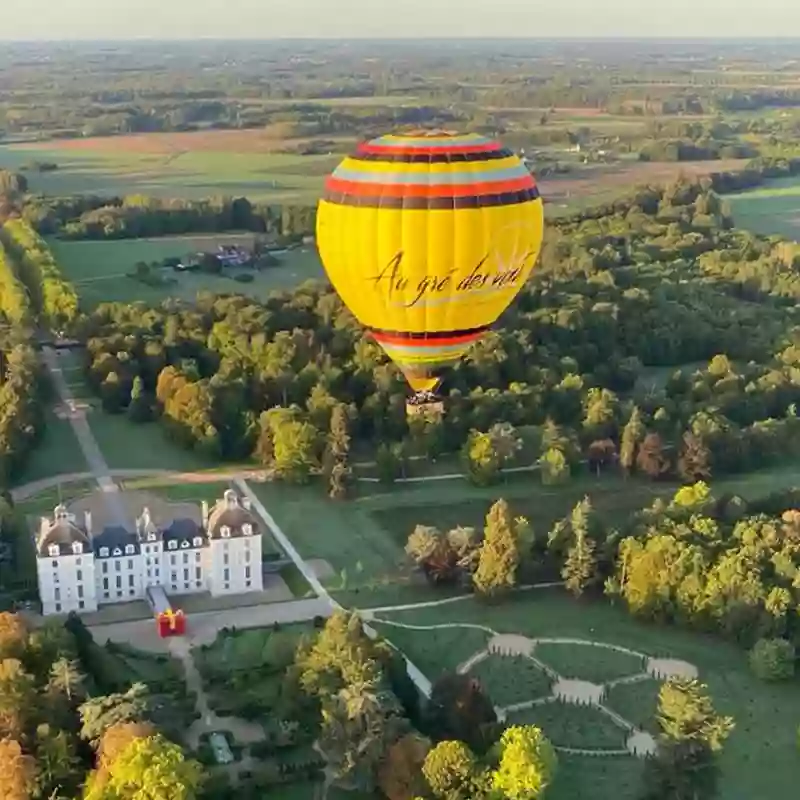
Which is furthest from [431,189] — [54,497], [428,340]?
[54,497]

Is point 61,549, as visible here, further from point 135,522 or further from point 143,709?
point 143,709

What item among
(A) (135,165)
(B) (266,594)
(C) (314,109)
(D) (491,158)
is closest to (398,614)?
(B) (266,594)

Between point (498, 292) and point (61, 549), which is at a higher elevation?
point (498, 292)

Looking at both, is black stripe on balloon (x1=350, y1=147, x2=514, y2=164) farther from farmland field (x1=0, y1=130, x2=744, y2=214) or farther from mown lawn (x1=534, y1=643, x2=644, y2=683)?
farmland field (x1=0, y1=130, x2=744, y2=214)

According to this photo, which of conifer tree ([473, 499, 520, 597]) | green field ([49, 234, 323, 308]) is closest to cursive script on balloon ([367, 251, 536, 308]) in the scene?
conifer tree ([473, 499, 520, 597])

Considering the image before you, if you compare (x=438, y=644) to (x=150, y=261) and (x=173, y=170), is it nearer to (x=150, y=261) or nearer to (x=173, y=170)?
(x=150, y=261)
